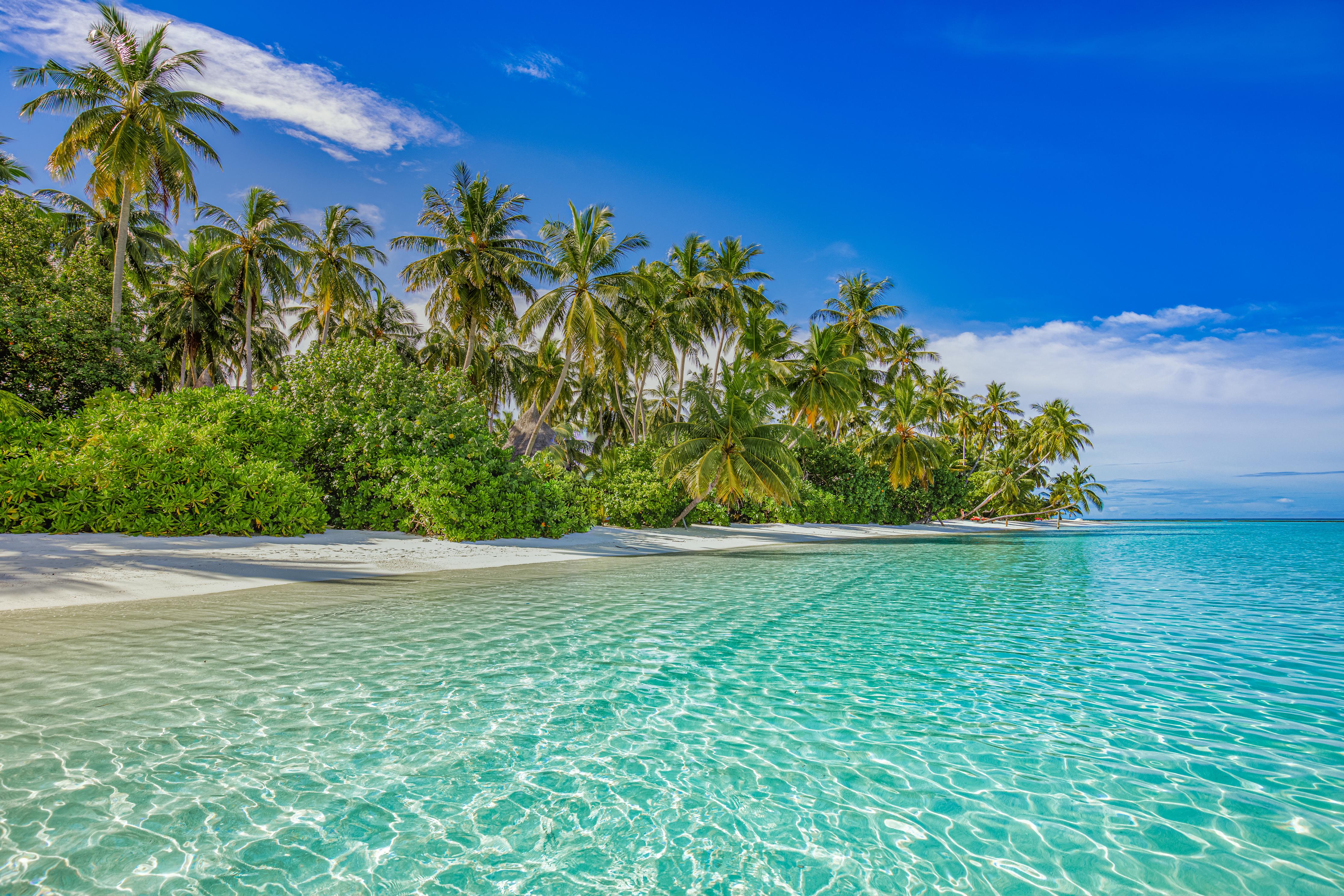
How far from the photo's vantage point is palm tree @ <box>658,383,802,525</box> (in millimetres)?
24000

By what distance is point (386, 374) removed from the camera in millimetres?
19281

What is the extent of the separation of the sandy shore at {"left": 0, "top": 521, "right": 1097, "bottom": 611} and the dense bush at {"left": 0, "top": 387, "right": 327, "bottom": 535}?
52 cm

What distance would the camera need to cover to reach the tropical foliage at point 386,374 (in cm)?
1475

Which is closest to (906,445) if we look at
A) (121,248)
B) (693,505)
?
(693,505)

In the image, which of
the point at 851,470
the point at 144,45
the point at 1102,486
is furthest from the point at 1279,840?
the point at 1102,486

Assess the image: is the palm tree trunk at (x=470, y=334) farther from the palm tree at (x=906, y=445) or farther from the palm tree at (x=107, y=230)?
the palm tree at (x=906, y=445)

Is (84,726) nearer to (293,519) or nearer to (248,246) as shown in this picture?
(293,519)

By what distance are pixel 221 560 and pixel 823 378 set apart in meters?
26.8

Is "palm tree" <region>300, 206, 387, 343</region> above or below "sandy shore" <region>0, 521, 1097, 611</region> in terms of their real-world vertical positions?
above

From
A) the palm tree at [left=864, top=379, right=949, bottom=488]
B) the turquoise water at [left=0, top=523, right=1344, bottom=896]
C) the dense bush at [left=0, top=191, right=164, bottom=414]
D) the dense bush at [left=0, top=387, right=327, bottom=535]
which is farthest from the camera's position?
the palm tree at [left=864, top=379, right=949, bottom=488]

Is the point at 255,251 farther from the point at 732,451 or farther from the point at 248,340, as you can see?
the point at 732,451

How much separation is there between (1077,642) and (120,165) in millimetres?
27153

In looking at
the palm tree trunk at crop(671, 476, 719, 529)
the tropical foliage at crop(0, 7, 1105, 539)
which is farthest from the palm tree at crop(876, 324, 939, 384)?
the palm tree trunk at crop(671, 476, 719, 529)

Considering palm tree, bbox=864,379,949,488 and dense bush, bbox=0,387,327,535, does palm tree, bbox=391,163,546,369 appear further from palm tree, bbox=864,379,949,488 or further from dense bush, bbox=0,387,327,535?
palm tree, bbox=864,379,949,488
